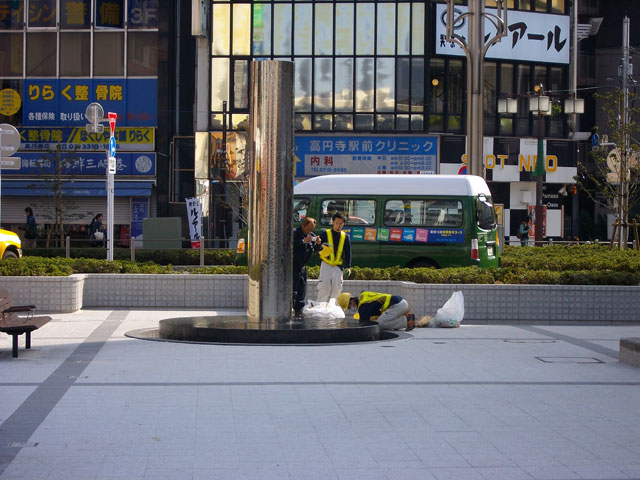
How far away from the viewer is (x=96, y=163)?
39.2 metres

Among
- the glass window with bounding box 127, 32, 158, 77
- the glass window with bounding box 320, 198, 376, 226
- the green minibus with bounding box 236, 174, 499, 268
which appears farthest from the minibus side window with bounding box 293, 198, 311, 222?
the glass window with bounding box 127, 32, 158, 77

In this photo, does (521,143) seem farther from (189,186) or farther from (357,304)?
(357,304)

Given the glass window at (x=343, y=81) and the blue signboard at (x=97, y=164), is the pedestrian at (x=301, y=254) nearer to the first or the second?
the glass window at (x=343, y=81)

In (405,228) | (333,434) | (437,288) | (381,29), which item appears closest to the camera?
(333,434)

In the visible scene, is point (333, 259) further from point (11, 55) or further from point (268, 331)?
point (11, 55)

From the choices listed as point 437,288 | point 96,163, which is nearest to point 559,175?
point 96,163

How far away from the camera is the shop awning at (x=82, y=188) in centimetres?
3838

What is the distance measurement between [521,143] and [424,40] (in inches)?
242

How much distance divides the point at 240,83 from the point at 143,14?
5023 mm

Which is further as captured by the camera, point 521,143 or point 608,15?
point 608,15

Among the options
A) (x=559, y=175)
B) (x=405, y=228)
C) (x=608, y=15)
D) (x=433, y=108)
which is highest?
(x=608, y=15)

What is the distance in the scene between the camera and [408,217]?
2041cm

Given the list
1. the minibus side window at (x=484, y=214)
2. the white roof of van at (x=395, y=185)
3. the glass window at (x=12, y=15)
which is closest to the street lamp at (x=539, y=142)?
the white roof of van at (x=395, y=185)

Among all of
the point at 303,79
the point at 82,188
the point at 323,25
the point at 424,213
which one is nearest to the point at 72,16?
the point at 82,188
